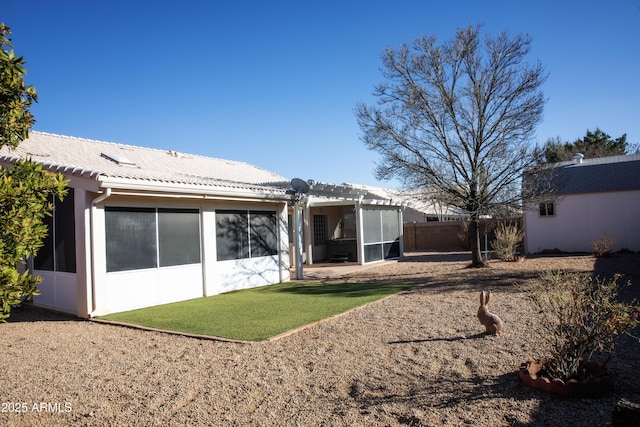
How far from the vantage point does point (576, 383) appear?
4.50 metres

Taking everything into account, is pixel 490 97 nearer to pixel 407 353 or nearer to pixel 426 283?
pixel 426 283

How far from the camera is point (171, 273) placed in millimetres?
11156

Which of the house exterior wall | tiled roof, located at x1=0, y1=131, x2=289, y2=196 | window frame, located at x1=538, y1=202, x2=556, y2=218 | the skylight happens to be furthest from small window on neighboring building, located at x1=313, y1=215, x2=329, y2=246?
window frame, located at x1=538, y1=202, x2=556, y2=218

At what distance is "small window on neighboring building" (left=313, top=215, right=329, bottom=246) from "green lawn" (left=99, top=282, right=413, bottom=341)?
8.14 m

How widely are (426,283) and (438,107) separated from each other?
21.4 feet

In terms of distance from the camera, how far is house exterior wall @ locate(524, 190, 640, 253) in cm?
2127

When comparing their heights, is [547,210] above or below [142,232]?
above

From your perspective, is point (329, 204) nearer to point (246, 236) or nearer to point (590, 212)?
point (246, 236)

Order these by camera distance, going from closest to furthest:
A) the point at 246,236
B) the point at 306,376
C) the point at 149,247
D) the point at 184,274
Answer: the point at 306,376 → the point at 149,247 → the point at 184,274 → the point at 246,236

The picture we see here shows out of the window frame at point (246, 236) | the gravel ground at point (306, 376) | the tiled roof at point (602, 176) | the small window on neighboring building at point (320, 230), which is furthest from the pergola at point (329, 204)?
the tiled roof at point (602, 176)

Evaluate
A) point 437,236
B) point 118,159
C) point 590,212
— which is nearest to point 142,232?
point 118,159

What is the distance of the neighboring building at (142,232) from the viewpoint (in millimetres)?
9484

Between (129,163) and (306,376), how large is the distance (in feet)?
32.0

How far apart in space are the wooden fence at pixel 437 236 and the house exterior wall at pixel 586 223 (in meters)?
2.98
